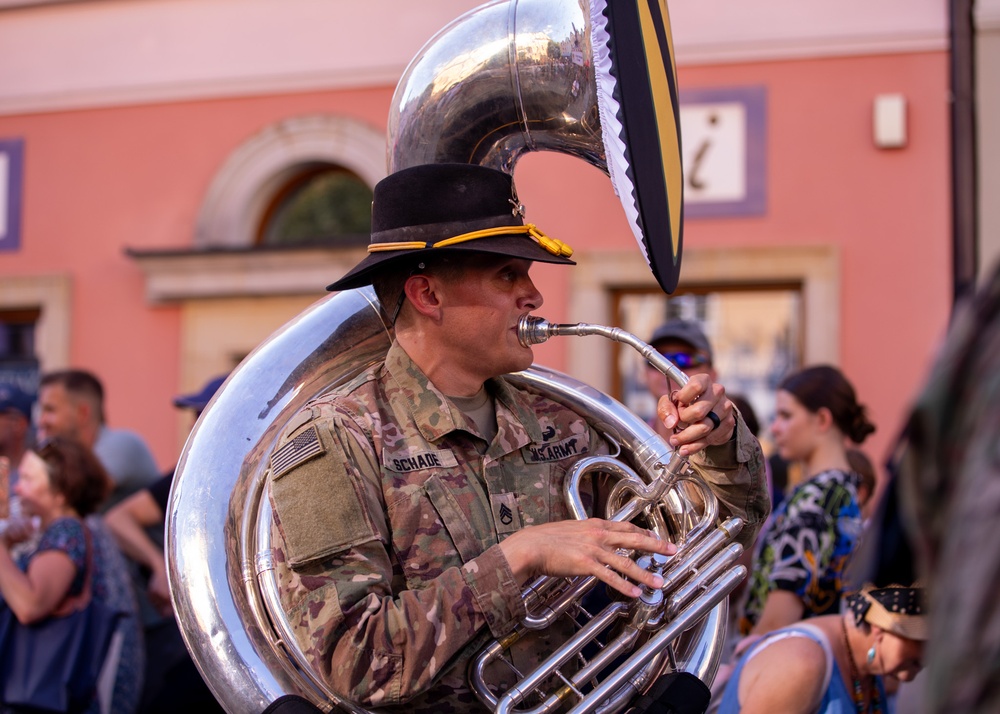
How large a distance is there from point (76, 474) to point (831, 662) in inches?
100

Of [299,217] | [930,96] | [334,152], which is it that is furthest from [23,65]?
[299,217]

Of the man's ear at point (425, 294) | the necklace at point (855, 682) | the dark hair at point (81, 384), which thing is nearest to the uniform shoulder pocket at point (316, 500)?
the man's ear at point (425, 294)

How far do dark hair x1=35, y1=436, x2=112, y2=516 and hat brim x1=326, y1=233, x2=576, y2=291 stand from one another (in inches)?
86.9

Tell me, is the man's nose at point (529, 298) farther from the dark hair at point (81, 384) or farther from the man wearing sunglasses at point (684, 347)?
the dark hair at point (81, 384)

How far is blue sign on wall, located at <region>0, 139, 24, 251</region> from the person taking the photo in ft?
27.4

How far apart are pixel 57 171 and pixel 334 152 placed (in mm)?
1969

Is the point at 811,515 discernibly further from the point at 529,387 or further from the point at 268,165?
the point at 268,165

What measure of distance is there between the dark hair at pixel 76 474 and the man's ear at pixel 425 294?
2.26 meters

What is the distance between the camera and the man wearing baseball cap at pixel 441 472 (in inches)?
76.7

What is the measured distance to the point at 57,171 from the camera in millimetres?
8258

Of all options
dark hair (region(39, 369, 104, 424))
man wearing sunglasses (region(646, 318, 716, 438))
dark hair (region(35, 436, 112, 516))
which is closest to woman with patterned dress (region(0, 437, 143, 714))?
dark hair (region(35, 436, 112, 516))

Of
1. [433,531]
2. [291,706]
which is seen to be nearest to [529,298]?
[433,531]

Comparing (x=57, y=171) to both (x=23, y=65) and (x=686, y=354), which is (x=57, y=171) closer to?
(x=23, y=65)

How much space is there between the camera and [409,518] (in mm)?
2100
